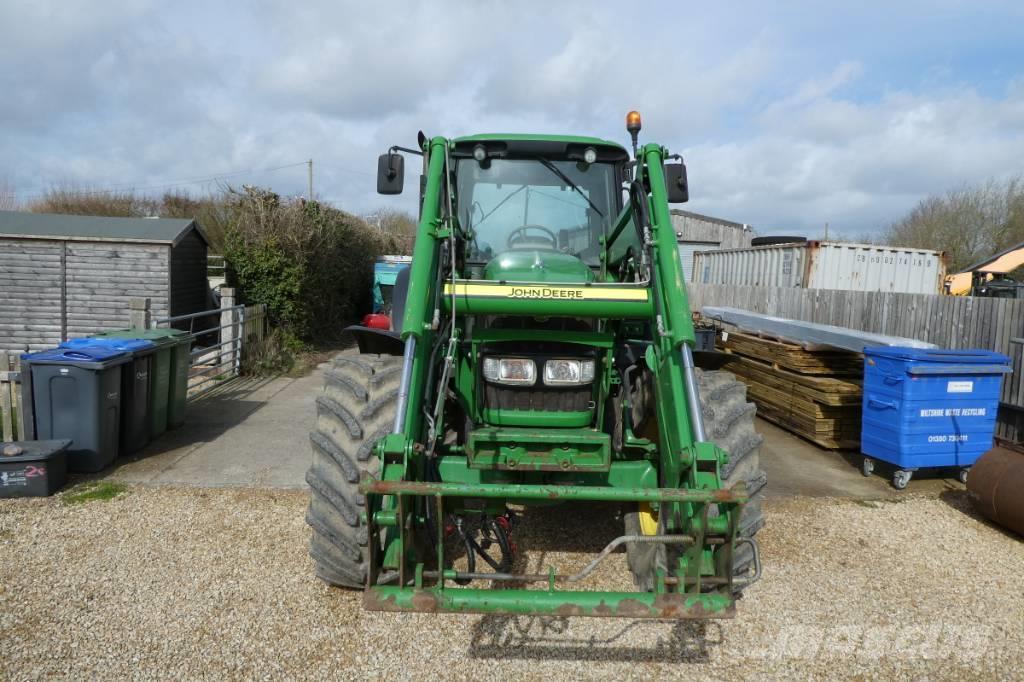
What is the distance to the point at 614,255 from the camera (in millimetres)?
4324

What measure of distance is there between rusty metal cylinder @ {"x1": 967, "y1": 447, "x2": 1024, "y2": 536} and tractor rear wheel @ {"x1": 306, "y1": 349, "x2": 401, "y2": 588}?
4364 mm

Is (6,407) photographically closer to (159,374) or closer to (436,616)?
(159,374)

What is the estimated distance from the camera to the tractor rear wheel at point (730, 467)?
3.33m

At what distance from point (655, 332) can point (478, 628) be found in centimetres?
176

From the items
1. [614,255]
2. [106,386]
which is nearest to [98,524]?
[106,386]

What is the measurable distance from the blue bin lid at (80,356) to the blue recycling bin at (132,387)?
11 cm

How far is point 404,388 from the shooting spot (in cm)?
308

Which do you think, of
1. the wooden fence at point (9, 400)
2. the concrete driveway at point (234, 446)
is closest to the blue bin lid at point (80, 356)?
the wooden fence at point (9, 400)

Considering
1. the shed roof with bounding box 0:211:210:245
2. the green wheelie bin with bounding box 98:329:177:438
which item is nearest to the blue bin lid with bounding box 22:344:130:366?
the green wheelie bin with bounding box 98:329:177:438

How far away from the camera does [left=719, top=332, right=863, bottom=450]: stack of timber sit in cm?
708

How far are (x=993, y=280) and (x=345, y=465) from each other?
51.4ft

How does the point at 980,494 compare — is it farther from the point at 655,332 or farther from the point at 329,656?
the point at 329,656

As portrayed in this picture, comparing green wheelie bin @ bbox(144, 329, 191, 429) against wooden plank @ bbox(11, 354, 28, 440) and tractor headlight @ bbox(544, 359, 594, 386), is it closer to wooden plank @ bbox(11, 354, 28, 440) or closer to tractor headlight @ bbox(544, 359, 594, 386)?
wooden plank @ bbox(11, 354, 28, 440)

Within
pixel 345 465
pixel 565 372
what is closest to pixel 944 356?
pixel 565 372
